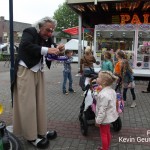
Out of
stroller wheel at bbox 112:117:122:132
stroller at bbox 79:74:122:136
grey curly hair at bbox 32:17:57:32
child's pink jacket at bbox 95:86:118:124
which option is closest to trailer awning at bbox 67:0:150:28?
stroller at bbox 79:74:122:136

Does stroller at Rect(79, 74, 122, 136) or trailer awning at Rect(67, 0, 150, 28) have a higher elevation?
trailer awning at Rect(67, 0, 150, 28)

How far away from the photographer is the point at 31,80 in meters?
4.12

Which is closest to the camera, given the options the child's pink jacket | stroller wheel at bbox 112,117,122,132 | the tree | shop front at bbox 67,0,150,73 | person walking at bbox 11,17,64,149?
the child's pink jacket

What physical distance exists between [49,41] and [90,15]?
11703mm

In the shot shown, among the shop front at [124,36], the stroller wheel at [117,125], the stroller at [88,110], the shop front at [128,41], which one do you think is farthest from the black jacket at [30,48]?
the shop front at [128,41]

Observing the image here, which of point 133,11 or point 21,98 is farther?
point 133,11

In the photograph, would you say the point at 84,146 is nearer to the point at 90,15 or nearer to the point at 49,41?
the point at 49,41

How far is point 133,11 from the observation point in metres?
14.7

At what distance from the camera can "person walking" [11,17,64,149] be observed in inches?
160

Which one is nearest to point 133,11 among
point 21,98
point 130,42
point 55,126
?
point 130,42

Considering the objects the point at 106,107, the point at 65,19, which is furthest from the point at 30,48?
the point at 65,19

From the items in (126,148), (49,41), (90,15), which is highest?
(90,15)

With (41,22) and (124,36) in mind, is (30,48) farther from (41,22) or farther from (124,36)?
(124,36)

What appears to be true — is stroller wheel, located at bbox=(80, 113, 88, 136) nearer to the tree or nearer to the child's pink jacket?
the child's pink jacket
